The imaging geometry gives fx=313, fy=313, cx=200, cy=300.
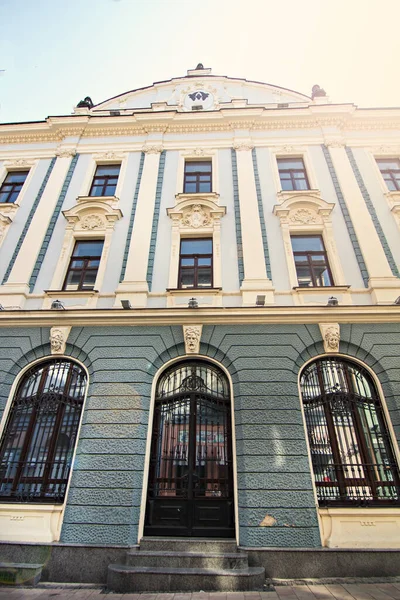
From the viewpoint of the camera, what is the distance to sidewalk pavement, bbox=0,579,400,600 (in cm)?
495

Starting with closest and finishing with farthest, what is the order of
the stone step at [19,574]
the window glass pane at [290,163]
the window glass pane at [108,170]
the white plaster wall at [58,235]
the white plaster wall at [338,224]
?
the stone step at [19,574] < the white plaster wall at [338,224] < the white plaster wall at [58,235] < the window glass pane at [290,163] < the window glass pane at [108,170]

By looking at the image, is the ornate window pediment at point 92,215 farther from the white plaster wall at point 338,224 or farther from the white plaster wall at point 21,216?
the white plaster wall at point 338,224

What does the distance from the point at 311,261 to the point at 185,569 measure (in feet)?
25.4

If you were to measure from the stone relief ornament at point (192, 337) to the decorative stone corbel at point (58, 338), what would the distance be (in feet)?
9.98

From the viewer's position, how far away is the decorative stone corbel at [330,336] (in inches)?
297

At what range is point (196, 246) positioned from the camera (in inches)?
382

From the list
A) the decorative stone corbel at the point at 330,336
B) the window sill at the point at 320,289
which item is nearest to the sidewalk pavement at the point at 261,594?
the decorative stone corbel at the point at 330,336

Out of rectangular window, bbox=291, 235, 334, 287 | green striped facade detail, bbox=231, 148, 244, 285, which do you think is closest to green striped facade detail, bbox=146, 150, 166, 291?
green striped facade detail, bbox=231, 148, 244, 285

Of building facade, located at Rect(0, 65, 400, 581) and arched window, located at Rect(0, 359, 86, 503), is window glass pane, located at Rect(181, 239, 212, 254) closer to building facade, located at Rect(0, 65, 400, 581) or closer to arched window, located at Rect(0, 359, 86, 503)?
building facade, located at Rect(0, 65, 400, 581)

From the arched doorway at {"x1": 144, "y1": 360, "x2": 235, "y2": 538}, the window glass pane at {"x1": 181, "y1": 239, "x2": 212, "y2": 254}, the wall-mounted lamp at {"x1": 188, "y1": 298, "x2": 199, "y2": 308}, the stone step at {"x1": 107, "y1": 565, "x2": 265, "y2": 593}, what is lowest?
the stone step at {"x1": 107, "y1": 565, "x2": 265, "y2": 593}

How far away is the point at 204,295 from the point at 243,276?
1220 mm

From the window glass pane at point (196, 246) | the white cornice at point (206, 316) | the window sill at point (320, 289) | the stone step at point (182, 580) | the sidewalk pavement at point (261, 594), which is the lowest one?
the sidewalk pavement at point (261, 594)

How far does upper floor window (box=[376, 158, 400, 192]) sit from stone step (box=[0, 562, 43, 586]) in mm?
13387

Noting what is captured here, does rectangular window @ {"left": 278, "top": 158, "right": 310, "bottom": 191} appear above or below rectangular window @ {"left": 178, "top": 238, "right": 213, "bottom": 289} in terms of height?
above
